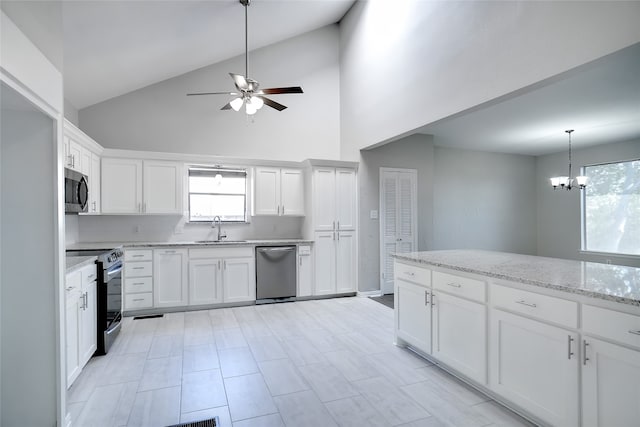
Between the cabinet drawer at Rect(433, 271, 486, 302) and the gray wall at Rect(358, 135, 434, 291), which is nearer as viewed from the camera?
the cabinet drawer at Rect(433, 271, 486, 302)

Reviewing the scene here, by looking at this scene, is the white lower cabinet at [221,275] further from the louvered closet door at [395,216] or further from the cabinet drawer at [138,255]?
the louvered closet door at [395,216]

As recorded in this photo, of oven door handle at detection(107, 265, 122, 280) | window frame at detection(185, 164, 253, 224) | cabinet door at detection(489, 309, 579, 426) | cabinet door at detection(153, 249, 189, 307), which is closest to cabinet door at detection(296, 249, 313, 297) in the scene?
window frame at detection(185, 164, 253, 224)

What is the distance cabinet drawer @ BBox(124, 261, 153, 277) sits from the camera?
422 cm

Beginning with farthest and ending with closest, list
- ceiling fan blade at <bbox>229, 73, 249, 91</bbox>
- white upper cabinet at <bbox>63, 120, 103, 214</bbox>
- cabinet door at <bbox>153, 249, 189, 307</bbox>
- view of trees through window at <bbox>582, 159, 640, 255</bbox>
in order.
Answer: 1. view of trees through window at <bbox>582, 159, 640, 255</bbox>
2. cabinet door at <bbox>153, 249, 189, 307</bbox>
3. white upper cabinet at <bbox>63, 120, 103, 214</bbox>
4. ceiling fan blade at <bbox>229, 73, 249, 91</bbox>

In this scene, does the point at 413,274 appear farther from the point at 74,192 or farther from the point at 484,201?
the point at 484,201

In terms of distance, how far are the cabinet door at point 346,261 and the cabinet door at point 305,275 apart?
46 centimetres

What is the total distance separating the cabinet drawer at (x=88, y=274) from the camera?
2658 millimetres

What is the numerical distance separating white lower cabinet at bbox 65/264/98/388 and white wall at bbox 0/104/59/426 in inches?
16.2

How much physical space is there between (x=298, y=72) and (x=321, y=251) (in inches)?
125

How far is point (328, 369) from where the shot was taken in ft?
8.93

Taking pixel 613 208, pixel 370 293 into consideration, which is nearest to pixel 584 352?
pixel 370 293

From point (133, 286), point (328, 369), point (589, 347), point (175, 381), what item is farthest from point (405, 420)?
point (133, 286)

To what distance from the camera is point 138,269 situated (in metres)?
4.26

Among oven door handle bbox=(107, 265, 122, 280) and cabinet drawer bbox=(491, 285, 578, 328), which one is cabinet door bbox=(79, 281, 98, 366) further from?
cabinet drawer bbox=(491, 285, 578, 328)
